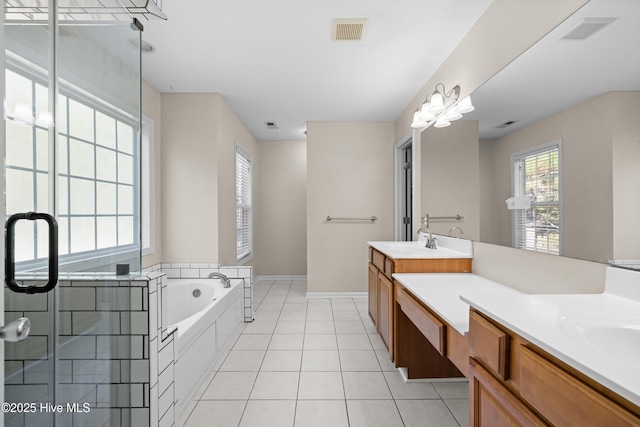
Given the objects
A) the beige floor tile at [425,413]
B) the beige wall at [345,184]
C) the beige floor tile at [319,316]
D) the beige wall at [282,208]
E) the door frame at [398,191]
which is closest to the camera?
the beige floor tile at [425,413]

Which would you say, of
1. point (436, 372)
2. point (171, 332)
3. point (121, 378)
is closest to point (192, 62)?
point (171, 332)

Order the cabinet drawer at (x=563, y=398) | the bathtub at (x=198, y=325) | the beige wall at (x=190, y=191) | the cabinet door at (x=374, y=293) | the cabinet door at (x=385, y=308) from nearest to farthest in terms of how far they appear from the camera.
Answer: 1. the cabinet drawer at (x=563, y=398)
2. the bathtub at (x=198, y=325)
3. the cabinet door at (x=385, y=308)
4. the cabinet door at (x=374, y=293)
5. the beige wall at (x=190, y=191)

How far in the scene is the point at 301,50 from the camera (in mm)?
2254

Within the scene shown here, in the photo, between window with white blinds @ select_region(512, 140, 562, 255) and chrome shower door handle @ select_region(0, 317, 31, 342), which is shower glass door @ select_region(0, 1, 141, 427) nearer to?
chrome shower door handle @ select_region(0, 317, 31, 342)

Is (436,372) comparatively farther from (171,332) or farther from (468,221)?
(171,332)

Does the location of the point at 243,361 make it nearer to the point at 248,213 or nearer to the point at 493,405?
the point at 493,405

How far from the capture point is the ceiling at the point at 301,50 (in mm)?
1812

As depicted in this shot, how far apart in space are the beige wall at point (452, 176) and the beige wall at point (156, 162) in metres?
2.60

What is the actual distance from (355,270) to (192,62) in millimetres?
2979

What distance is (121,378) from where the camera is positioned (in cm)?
124

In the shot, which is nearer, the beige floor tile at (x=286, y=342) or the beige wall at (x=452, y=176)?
the beige wall at (x=452, y=176)

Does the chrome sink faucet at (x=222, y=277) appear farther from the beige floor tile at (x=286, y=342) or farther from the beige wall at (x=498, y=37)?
the beige wall at (x=498, y=37)

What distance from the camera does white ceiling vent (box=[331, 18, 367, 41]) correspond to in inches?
75.2

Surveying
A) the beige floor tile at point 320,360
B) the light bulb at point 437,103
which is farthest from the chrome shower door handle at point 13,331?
the light bulb at point 437,103
